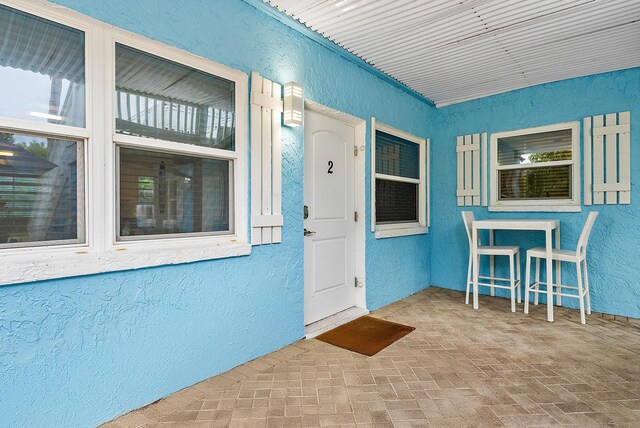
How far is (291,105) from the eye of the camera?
9.48 ft

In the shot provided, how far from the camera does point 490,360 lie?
2695 millimetres

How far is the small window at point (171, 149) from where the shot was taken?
2068 millimetres

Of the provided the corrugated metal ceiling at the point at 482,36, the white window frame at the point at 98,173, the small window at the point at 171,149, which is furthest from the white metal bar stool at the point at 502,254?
the white window frame at the point at 98,173

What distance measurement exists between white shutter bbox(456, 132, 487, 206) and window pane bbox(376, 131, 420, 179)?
614 mm

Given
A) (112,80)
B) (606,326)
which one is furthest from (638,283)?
(112,80)

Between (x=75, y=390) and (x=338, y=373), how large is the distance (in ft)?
5.33

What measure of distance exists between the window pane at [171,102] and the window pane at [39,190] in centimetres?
36

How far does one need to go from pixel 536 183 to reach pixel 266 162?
3685 mm

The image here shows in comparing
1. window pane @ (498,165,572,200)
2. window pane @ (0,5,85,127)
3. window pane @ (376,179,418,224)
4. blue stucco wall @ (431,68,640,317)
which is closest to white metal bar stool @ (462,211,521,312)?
blue stucco wall @ (431,68,640,317)

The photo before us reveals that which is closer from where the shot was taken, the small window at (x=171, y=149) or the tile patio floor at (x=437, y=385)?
the tile patio floor at (x=437, y=385)

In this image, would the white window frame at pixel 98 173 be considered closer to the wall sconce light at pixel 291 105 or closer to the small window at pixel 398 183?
the wall sconce light at pixel 291 105

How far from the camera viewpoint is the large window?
1.67m

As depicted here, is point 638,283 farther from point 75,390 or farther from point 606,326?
point 75,390

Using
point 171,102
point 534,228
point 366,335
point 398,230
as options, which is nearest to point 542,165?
point 534,228
